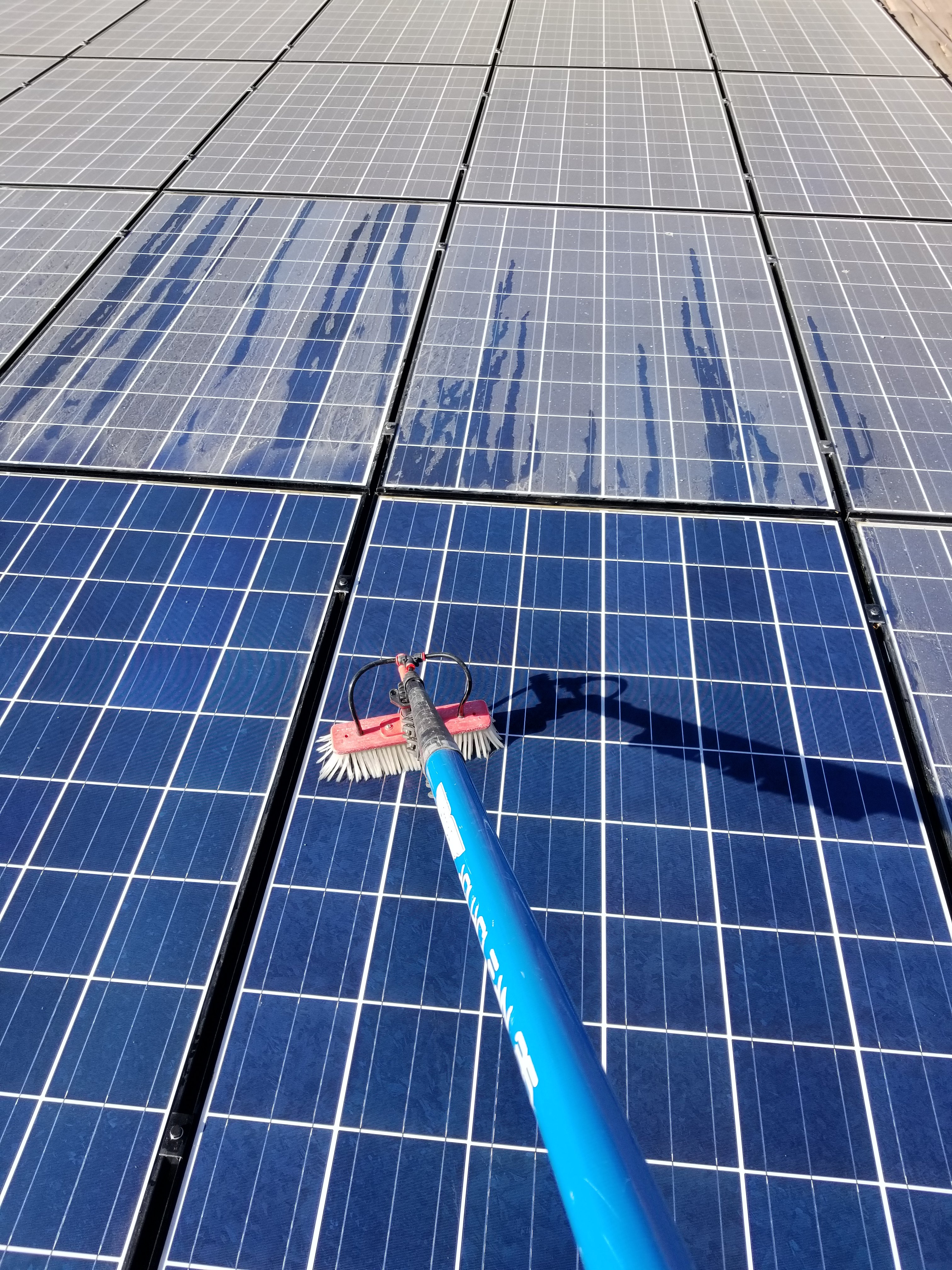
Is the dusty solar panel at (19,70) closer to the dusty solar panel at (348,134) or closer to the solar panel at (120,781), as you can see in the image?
the dusty solar panel at (348,134)

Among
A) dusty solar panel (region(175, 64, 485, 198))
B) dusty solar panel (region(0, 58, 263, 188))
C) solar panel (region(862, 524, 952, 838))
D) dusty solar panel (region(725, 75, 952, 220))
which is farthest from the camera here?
Result: dusty solar panel (region(0, 58, 263, 188))

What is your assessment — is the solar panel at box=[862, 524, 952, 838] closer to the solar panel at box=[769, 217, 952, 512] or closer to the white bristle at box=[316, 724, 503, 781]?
the solar panel at box=[769, 217, 952, 512]

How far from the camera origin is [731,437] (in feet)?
28.8

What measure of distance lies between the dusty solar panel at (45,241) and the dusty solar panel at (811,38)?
46.0 ft

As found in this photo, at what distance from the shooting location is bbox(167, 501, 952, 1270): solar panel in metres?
4.54

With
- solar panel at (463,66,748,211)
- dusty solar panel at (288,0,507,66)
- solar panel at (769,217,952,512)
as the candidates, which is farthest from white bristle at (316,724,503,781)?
dusty solar panel at (288,0,507,66)

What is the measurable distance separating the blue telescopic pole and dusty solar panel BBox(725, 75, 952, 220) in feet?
43.5

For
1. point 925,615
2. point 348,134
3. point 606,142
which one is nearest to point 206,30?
point 348,134

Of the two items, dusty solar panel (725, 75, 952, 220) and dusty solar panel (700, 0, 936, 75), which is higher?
dusty solar panel (700, 0, 936, 75)

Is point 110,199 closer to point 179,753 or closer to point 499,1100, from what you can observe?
point 179,753

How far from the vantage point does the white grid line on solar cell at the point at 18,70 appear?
16281mm

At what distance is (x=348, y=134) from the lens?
46.7 ft

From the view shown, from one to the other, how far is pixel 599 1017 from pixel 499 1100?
2.87 ft

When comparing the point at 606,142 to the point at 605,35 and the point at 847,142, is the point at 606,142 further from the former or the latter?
the point at 605,35
